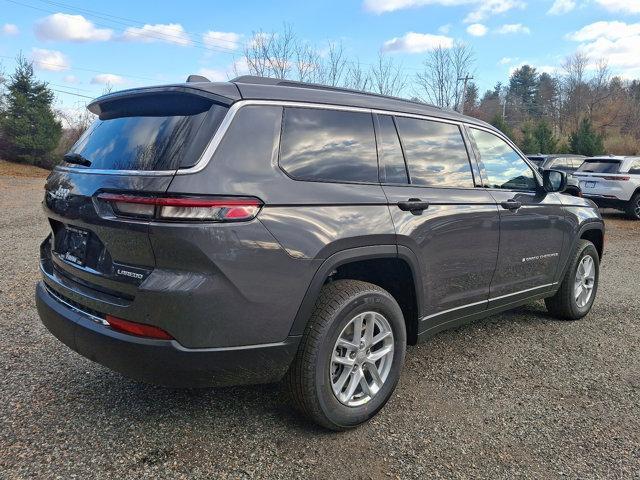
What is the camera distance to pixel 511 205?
3906 millimetres

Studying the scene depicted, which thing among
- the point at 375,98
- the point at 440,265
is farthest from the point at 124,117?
the point at 440,265

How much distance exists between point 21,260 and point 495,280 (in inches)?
247

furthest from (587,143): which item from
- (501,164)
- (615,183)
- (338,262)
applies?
(338,262)

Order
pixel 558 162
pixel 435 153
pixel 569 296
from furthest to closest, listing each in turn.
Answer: pixel 558 162 < pixel 569 296 < pixel 435 153

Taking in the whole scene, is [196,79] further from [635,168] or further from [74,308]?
[635,168]

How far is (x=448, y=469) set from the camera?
8.23ft

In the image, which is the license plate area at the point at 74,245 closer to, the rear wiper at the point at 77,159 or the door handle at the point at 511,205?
the rear wiper at the point at 77,159

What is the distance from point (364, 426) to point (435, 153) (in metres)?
1.84

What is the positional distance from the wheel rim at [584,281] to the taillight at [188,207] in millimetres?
3854

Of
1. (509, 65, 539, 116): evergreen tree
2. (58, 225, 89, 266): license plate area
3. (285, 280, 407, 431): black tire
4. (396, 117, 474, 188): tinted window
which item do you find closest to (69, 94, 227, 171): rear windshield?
(58, 225, 89, 266): license plate area

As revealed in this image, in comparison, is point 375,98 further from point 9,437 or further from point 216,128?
point 9,437

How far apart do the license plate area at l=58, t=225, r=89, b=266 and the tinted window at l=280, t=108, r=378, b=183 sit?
1090 mm

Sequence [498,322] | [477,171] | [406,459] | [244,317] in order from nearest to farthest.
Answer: [244,317] < [406,459] < [477,171] < [498,322]

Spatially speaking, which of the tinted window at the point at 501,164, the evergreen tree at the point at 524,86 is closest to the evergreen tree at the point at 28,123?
the tinted window at the point at 501,164
